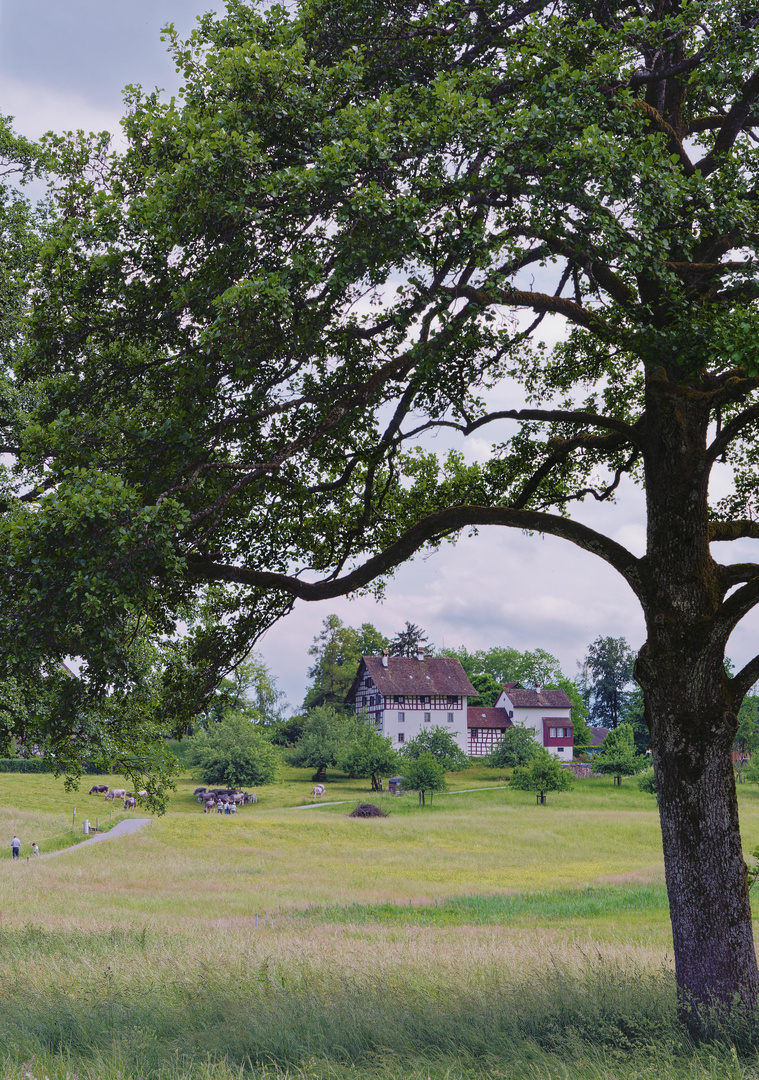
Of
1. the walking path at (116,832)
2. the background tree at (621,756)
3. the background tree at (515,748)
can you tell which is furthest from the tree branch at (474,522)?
the background tree at (515,748)

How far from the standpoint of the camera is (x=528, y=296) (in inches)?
408

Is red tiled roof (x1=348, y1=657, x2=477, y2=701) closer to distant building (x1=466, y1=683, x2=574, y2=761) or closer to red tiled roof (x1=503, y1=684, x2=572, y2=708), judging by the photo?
distant building (x1=466, y1=683, x2=574, y2=761)

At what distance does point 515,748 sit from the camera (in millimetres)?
78562

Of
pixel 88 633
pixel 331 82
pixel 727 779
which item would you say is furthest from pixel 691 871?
pixel 331 82

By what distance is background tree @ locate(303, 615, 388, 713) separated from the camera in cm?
10862

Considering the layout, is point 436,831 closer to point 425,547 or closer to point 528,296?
point 425,547

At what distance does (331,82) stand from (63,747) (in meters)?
12.4

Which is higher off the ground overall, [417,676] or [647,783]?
[417,676]

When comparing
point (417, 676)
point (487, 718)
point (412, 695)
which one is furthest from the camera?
point (487, 718)

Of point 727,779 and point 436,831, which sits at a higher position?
point 727,779

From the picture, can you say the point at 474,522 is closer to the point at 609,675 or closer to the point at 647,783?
the point at 647,783

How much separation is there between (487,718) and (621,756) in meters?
27.9

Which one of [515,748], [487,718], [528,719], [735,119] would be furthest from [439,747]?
[735,119]

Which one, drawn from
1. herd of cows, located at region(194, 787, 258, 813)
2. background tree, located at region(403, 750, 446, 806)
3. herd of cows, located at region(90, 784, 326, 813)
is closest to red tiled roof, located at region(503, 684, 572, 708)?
herd of cows, located at region(90, 784, 326, 813)
